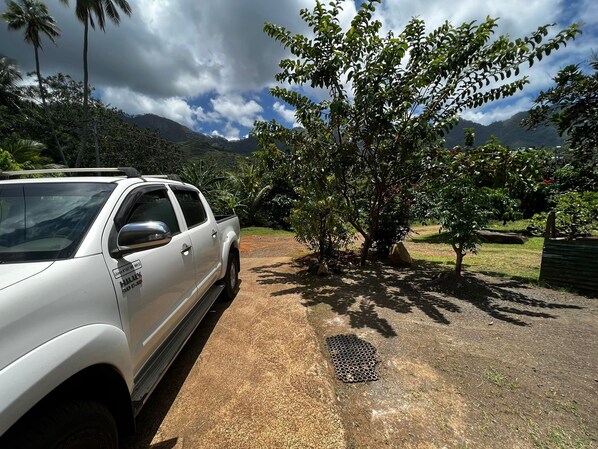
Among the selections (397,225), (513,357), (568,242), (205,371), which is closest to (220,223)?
(205,371)

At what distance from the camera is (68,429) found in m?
1.31

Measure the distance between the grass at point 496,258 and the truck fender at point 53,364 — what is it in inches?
220

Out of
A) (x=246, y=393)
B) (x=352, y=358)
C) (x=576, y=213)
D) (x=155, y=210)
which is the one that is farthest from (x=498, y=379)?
(x=576, y=213)

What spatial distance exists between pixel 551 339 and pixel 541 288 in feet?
8.22

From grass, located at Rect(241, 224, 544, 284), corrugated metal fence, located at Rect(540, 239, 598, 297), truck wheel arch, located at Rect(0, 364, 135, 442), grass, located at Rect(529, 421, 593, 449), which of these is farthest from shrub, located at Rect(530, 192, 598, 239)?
truck wheel arch, located at Rect(0, 364, 135, 442)

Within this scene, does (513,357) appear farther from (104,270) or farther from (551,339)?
(104,270)

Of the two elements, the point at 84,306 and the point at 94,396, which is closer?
the point at 84,306

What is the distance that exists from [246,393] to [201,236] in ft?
5.83

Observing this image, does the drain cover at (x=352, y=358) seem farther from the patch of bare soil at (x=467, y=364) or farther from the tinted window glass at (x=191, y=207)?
the tinted window glass at (x=191, y=207)

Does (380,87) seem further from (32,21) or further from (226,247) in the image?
(32,21)

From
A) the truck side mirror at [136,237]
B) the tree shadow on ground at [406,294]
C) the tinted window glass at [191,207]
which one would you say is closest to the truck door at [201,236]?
the tinted window glass at [191,207]

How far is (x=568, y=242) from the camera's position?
5.45 meters

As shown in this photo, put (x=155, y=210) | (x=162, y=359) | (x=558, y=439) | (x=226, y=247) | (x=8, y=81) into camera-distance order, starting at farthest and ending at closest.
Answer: (x=8, y=81) → (x=226, y=247) → (x=155, y=210) → (x=162, y=359) → (x=558, y=439)

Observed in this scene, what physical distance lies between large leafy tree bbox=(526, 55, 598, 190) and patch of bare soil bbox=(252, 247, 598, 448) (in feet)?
10.3
